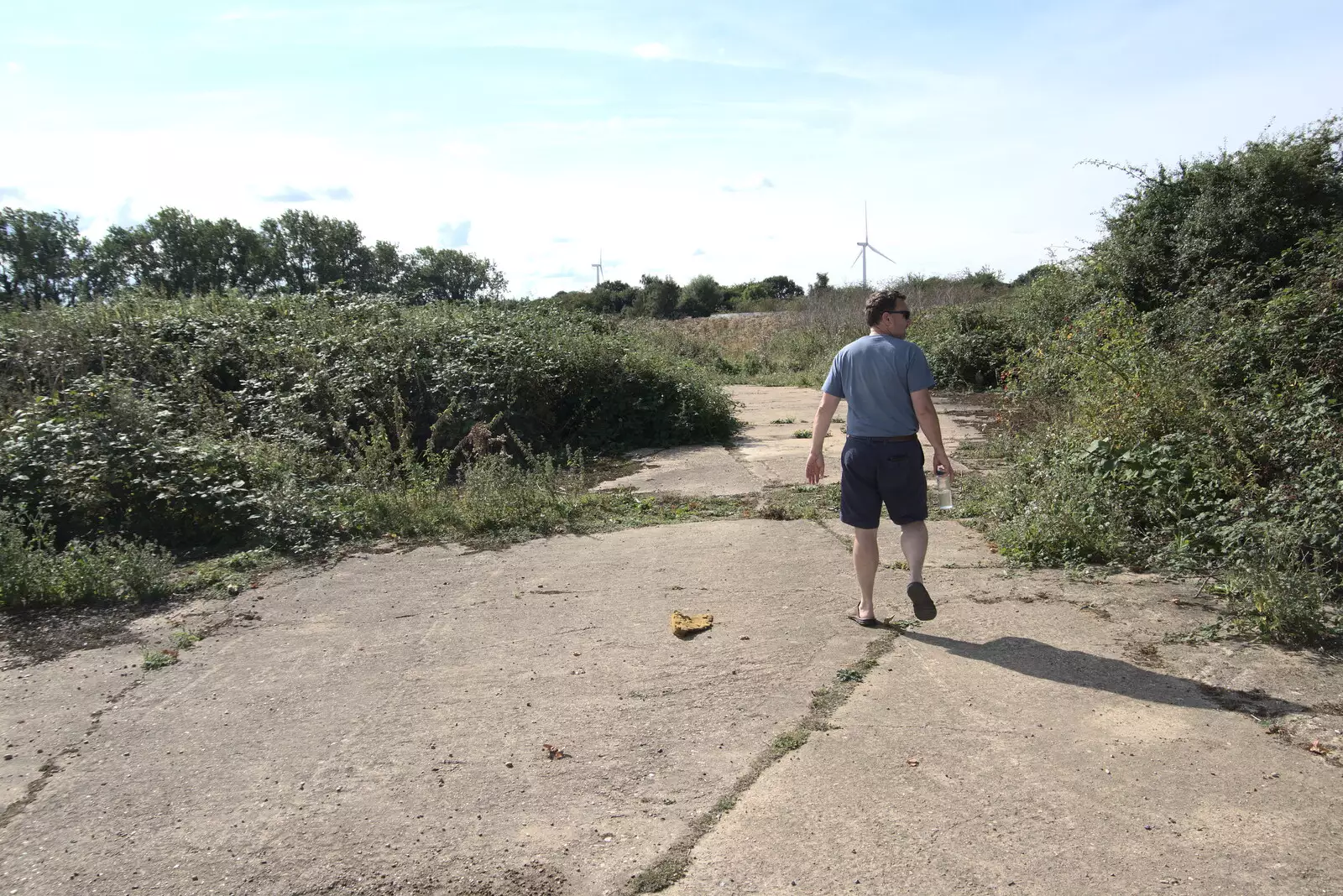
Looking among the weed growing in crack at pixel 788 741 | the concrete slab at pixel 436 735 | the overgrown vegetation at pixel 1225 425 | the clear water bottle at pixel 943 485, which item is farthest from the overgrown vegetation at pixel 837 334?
the weed growing in crack at pixel 788 741

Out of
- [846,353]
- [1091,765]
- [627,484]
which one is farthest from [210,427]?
[1091,765]

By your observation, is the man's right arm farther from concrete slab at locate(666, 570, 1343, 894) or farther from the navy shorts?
concrete slab at locate(666, 570, 1343, 894)

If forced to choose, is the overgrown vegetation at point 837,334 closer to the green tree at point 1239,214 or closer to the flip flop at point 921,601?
the green tree at point 1239,214

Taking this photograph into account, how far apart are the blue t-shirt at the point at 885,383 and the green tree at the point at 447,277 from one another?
39.4ft

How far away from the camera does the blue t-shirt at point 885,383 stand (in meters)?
4.68

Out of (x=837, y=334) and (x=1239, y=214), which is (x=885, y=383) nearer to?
(x=1239, y=214)

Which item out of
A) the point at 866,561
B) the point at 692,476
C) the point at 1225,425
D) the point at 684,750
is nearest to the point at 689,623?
the point at 866,561

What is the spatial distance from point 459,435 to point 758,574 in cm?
568

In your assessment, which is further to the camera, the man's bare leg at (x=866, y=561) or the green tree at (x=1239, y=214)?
the green tree at (x=1239, y=214)

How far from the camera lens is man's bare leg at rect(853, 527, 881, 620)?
4.77 metres

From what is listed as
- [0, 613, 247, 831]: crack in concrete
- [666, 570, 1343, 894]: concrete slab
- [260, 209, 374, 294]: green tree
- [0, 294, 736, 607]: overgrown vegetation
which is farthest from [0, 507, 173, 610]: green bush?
[260, 209, 374, 294]: green tree

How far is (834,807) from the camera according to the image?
10.2 feet

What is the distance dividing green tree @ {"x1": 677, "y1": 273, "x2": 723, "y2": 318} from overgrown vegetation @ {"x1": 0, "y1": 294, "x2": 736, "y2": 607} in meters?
40.7

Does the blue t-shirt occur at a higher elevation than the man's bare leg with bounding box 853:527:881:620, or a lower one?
higher
